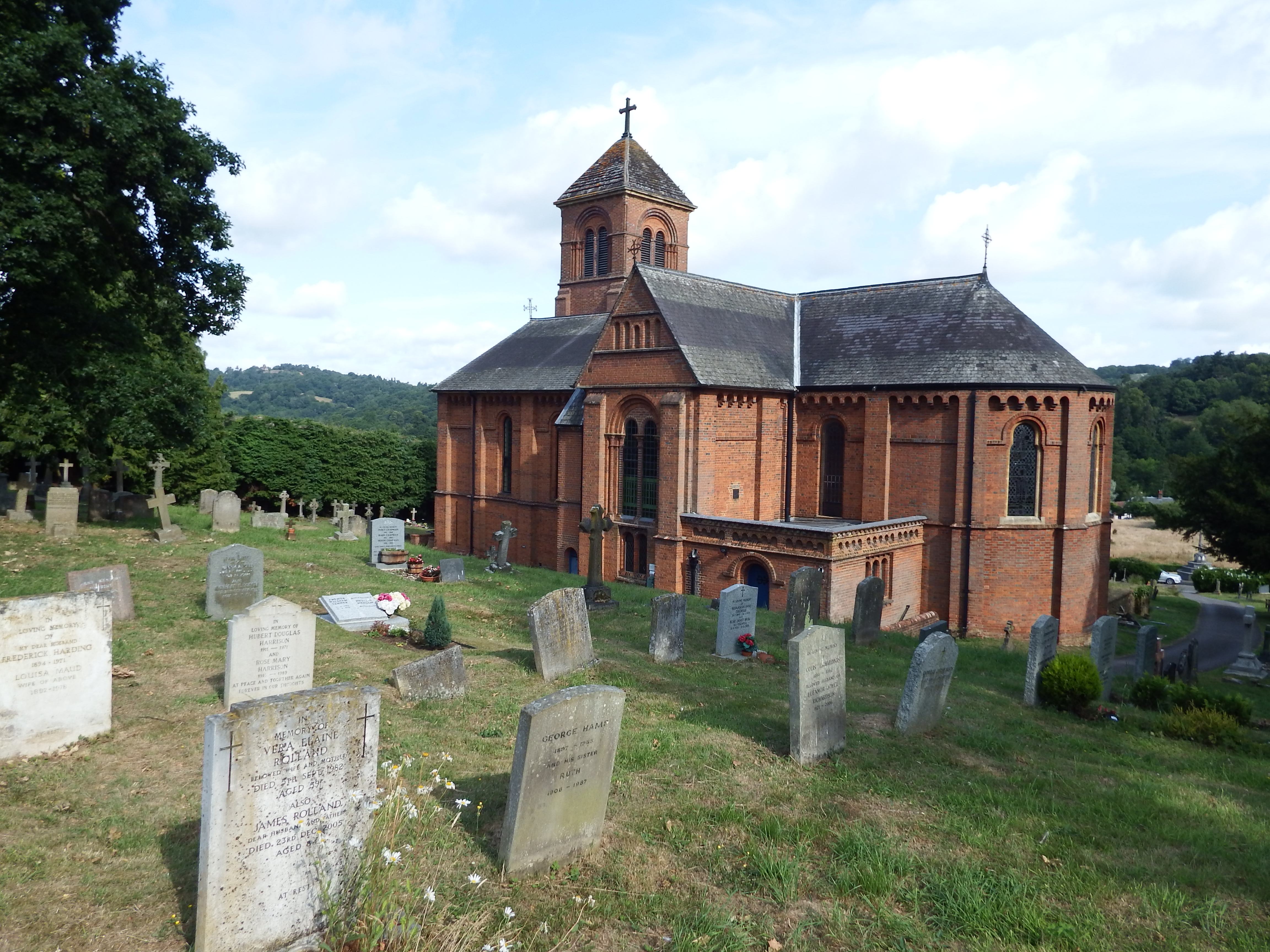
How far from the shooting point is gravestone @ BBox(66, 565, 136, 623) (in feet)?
42.4

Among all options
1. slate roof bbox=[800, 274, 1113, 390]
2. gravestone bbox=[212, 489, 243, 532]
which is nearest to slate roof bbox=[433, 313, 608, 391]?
slate roof bbox=[800, 274, 1113, 390]

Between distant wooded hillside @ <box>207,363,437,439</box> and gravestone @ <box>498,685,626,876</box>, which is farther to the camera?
distant wooded hillside @ <box>207,363,437,439</box>

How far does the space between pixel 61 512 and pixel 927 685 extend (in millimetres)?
20686

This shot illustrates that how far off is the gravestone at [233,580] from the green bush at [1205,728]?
1442 centimetres

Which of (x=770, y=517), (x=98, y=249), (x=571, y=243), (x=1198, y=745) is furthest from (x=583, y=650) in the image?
(x=571, y=243)

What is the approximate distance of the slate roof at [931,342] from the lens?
25.6 m

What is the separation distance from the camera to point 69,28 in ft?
49.0

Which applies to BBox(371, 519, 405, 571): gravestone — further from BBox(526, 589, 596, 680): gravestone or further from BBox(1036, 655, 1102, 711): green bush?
BBox(1036, 655, 1102, 711): green bush

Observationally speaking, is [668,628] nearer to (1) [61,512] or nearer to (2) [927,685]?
(2) [927,685]

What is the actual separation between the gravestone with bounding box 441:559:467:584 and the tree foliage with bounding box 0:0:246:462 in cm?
701

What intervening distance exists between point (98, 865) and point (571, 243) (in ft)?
121

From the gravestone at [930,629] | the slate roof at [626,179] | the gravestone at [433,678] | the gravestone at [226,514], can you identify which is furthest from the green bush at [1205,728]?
the slate roof at [626,179]

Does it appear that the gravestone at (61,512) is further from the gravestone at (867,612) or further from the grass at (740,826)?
the gravestone at (867,612)

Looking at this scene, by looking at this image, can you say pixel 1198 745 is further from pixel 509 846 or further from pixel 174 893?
pixel 174 893
